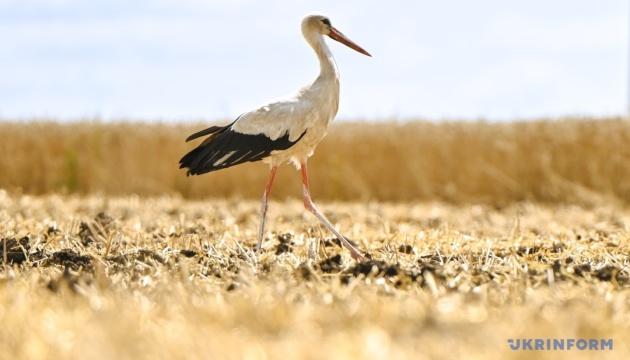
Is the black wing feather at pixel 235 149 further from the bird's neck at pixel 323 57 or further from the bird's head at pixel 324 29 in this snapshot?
the bird's head at pixel 324 29

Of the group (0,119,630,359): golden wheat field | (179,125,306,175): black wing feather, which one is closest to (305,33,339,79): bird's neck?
(179,125,306,175): black wing feather

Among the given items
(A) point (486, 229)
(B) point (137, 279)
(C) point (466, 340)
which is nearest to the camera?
(C) point (466, 340)

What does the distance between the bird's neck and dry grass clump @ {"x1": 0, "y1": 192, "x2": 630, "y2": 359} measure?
3.26 ft

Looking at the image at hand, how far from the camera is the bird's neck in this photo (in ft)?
19.5

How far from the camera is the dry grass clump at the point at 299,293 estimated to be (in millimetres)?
3006

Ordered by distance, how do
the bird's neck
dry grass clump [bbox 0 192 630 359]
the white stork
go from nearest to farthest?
dry grass clump [bbox 0 192 630 359] < the white stork < the bird's neck

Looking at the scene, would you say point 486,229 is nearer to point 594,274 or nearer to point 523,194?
point 594,274

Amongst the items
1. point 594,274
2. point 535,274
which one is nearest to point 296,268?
point 535,274

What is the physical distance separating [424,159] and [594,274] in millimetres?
10028

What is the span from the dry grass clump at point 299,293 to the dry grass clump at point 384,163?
22.9 feet

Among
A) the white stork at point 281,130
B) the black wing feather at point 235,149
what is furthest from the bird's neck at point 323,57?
the black wing feather at point 235,149

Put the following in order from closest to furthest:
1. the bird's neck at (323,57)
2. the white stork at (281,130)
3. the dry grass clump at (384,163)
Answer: the white stork at (281,130)
the bird's neck at (323,57)
the dry grass clump at (384,163)

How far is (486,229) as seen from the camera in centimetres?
792

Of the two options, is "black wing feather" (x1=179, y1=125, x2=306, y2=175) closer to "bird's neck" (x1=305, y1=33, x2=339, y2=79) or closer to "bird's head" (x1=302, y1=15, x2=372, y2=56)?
"bird's neck" (x1=305, y1=33, x2=339, y2=79)
